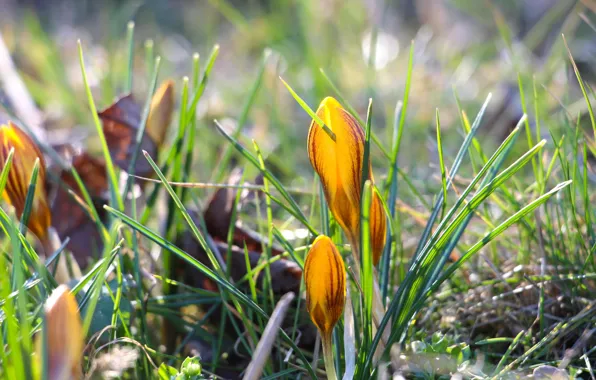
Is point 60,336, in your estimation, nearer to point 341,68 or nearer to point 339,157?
point 339,157

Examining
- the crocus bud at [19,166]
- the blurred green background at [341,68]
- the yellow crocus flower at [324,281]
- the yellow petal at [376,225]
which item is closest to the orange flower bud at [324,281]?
the yellow crocus flower at [324,281]

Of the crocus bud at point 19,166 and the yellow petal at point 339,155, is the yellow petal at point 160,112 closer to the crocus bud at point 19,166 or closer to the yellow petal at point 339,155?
the crocus bud at point 19,166

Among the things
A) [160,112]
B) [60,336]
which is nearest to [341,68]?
[160,112]

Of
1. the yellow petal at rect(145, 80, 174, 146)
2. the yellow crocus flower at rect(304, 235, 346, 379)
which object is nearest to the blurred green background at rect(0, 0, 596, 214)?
A: the yellow petal at rect(145, 80, 174, 146)

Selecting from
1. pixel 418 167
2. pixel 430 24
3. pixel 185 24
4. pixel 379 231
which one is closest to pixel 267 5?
pixel 185 24

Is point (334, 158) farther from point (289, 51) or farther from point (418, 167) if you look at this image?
point (289, 51)

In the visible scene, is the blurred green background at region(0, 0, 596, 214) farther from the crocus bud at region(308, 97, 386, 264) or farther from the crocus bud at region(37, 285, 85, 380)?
the crocus bud at region(37, 285, 85, 380)

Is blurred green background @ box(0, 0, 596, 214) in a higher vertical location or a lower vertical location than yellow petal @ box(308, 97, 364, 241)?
lower
